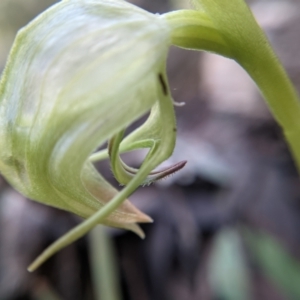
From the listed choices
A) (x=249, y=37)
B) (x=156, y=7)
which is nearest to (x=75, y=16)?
(x=249, y=37)

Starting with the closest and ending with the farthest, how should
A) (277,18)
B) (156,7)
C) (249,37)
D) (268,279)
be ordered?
(249,37)
(268,279)
(277,18)
(156,7)

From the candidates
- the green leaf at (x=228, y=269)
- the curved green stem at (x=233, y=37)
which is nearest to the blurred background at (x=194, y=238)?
the green leaf at (x=228, y=269)

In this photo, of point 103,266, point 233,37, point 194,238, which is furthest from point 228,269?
point 233,37

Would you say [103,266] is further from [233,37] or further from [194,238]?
[233,37]

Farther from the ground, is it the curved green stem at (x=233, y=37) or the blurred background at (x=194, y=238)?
the curved green stem at (x=233, y=37)

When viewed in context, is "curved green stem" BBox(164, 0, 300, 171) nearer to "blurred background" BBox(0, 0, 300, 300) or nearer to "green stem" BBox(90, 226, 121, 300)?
"blurred background" BBox(0, 0, 300, 300)

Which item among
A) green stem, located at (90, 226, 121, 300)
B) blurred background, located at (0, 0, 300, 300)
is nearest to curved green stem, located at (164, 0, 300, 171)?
blurred background, located at (0, 0, 300, 300)

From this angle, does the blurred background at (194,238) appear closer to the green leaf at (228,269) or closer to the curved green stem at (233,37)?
the green leaf at (228,269)

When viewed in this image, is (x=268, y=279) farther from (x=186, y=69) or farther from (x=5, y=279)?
(x=186, y=69)
